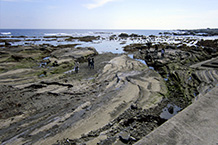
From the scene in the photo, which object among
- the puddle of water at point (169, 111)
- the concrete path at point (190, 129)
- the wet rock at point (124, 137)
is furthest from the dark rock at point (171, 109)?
the wet rock at point (124, 137)

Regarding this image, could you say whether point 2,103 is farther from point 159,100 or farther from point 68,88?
point 159,100

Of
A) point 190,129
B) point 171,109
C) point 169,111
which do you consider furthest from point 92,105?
point 190,129

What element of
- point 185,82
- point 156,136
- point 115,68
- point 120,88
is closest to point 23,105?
point 120,88

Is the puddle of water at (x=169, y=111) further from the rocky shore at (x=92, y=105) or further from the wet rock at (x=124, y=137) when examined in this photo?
the wet rock at (x=124, y=137)

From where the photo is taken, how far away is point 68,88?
49.7 feet

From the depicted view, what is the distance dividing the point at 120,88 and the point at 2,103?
1037cm

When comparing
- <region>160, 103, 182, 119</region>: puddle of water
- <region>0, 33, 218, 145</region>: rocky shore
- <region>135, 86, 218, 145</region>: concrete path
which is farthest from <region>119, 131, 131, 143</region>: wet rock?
<region>160, 103, 182, 119</region>: puddle of water

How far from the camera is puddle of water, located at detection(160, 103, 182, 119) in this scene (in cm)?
1089

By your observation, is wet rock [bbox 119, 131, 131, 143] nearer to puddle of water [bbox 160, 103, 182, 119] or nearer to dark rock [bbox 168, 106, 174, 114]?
puddle of water [bbox 160, 103, 182, 119]

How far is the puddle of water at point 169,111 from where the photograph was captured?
10.9 m

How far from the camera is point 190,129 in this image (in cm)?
778

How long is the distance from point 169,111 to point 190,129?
3.73 metres

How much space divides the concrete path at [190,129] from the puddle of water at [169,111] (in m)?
1.73

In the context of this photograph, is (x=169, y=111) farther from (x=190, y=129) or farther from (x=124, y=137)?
(x=124, y=137)
